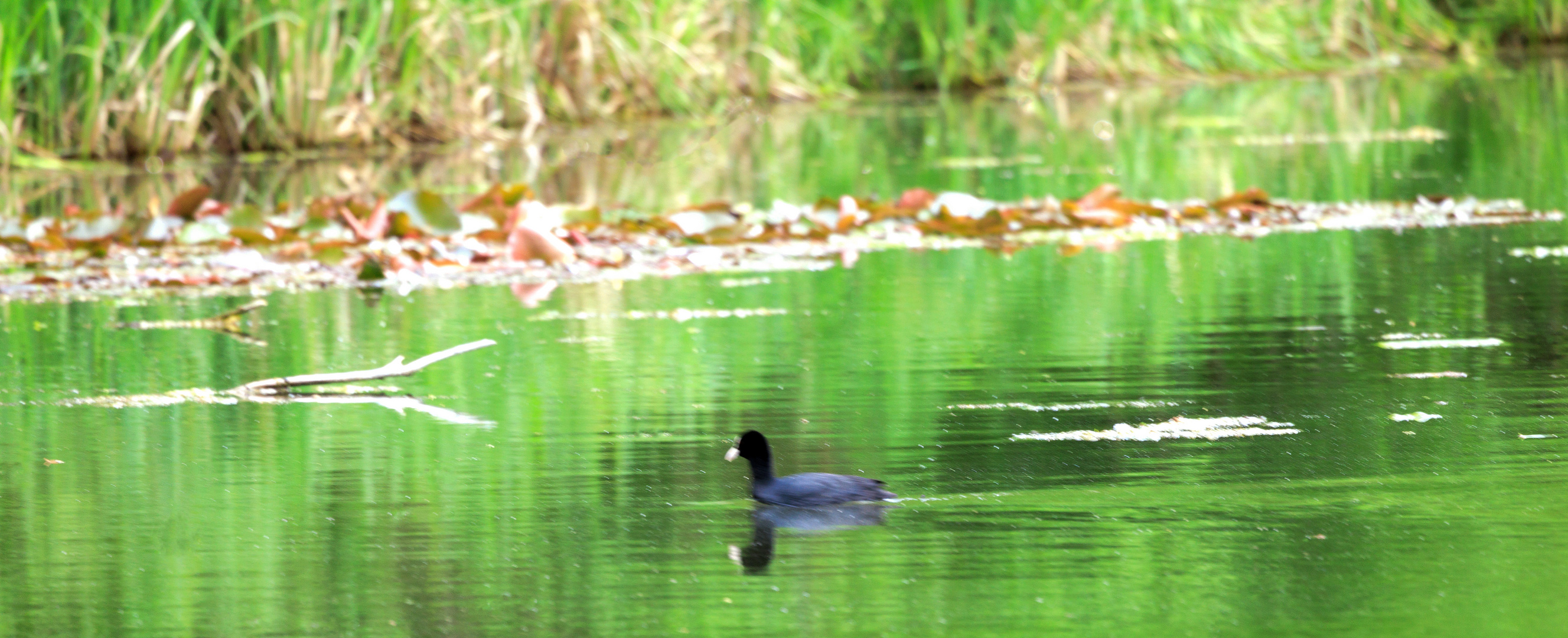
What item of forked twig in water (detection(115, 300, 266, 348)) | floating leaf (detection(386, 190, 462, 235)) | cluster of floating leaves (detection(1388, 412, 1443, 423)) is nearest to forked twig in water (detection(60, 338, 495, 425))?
forked twig in water (detection(115, 300, 266, 348))

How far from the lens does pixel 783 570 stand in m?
3.47

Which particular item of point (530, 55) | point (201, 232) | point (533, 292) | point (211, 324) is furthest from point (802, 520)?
point (530, 55)

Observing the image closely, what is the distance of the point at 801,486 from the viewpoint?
3.87 metres

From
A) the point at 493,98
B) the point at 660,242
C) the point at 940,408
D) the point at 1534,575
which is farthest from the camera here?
the point at 493,98

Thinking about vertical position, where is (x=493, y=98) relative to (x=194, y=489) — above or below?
above

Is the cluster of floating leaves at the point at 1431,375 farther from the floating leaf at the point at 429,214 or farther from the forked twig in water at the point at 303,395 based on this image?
the floating leaf at the point at 429,214

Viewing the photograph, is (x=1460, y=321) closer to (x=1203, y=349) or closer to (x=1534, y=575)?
(x=1203, y=349)

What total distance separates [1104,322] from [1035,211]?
2642 mm

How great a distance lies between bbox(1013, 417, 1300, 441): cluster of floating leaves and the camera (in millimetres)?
4438

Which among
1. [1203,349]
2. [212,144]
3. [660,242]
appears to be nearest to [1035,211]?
[660,242]

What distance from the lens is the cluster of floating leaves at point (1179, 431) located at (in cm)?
444

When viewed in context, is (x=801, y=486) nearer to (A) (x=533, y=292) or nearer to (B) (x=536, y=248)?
(A) (x=533, y=292)

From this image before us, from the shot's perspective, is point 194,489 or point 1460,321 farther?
point 1460,321

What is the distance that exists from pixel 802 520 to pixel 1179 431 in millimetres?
953
